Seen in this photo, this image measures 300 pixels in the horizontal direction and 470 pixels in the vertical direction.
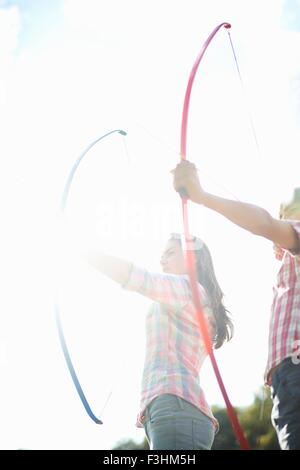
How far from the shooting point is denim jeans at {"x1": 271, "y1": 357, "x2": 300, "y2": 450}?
6.23 feet

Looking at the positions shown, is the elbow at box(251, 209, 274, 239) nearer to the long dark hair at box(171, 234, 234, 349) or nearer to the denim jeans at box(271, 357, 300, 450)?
the denim jeans at box(271, 357, 300, 450)

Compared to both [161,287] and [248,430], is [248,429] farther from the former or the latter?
[161,287]

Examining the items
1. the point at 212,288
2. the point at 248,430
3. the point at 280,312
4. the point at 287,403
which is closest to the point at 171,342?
the point at 212,288

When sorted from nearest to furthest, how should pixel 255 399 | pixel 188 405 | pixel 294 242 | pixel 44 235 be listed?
pixel 294 242 < pixel 188 405 < pixel 44 235 < pixel 255 399

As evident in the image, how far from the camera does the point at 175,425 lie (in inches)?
94.2

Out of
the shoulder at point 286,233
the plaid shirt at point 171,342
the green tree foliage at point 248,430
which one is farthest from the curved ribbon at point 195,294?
the green tree foliage at point 248,430

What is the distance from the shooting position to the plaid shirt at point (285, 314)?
2039 millimetres

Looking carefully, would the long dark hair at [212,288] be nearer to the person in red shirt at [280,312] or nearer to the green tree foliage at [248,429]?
the person in red shirt at [280,312]

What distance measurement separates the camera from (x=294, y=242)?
205 cm

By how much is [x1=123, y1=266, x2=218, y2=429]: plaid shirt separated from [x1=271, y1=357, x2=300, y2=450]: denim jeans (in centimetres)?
55

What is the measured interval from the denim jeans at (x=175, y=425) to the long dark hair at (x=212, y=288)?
55 centimetres

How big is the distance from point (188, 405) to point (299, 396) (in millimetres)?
673

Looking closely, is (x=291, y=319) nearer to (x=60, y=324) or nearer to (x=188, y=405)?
(x=188, y=405)

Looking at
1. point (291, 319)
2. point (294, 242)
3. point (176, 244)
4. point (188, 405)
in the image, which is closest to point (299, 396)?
point (291, 319)
